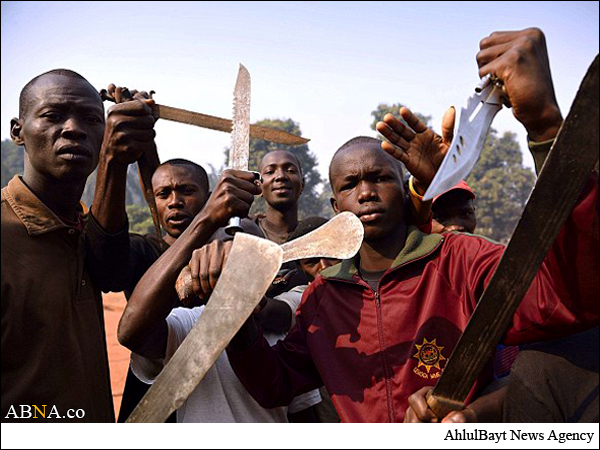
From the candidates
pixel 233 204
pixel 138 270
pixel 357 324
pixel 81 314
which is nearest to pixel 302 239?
pixel 233 204

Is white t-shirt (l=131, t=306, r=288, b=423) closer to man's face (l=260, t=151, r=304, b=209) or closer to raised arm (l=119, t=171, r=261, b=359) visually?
raised arm (l=119, t=171, r=261, b=359)

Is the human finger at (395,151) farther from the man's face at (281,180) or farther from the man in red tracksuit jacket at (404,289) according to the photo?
the man's face at (281,180)

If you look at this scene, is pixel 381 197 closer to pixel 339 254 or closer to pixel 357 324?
pixel 357 324

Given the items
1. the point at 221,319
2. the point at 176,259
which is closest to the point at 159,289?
the point at 176,259

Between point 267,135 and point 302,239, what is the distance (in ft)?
3.47

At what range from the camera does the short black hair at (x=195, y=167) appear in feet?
10.8

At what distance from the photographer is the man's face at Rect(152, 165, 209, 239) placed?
10.2 feet

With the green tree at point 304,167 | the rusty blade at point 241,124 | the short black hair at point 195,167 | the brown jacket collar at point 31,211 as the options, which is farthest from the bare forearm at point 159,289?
the green tree at point 304,167

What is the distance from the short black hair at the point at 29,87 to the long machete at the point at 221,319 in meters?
1.21

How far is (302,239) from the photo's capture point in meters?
1.52

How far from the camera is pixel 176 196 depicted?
10.3 ft

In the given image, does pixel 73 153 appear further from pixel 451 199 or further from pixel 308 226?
pixel 451 199

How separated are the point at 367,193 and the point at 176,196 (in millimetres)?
1462

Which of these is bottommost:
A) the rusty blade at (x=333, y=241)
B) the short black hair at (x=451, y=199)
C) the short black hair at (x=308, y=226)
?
the short black hair at (x=308, y=226)
